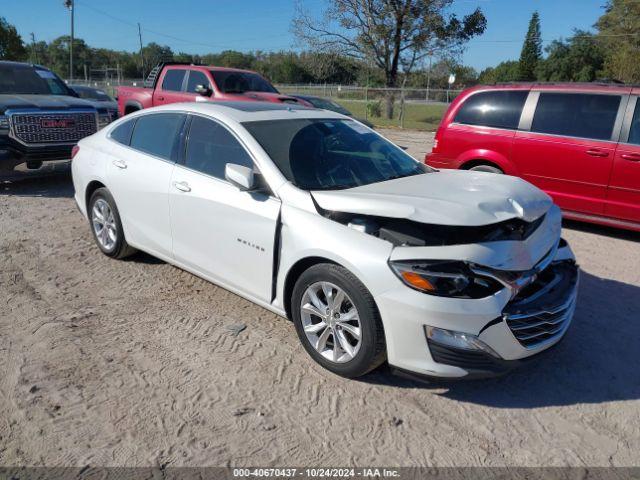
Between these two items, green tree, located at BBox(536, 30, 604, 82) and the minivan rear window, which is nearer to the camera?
the minivan rear window

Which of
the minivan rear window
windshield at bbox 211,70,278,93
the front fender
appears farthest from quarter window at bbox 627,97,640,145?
windshield at bbox 211,70,278,93

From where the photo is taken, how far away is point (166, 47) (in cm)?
8994

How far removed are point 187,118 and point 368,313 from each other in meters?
2.47

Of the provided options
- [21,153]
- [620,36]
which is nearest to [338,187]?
[21,153]

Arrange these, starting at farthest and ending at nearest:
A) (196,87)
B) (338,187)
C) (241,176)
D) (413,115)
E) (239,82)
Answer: (413,115) → (239,82) → (196,87) → (338,187) → (241,176)

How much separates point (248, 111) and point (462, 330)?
2.56m

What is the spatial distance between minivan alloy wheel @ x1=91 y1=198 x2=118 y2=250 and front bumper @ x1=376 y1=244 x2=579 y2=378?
10.6ft

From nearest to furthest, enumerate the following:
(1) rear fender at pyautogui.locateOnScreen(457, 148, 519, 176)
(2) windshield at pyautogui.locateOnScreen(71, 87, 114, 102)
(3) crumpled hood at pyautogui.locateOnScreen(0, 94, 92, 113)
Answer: (1) rear fender at pyautogui.locateOnScreen(457, 148, 519, 176) → (3) crumpled hood at pyautogui.locateOnScreen(0, 94, 92, 113) → (2) windshield at pyautogui.locateOnScreen(71, 87, 114, 102)

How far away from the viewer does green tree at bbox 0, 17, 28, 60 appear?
42.4 meters

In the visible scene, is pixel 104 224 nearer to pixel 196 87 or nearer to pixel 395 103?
pixel 196 87

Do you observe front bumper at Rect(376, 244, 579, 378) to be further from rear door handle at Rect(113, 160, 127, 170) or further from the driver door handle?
the driver door handle

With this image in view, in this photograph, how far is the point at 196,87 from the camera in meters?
10.4

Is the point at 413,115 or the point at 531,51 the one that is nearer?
the point at 413,115

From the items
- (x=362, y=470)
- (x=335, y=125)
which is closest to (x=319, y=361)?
(x=362, y=470)
